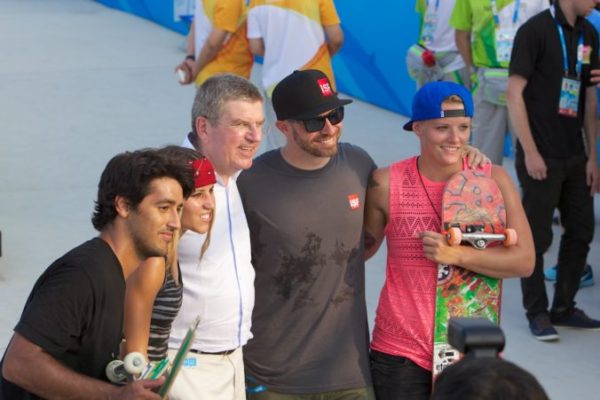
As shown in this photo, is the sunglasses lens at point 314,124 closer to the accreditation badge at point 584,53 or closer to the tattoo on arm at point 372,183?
the tattoo on arm at point 372,183

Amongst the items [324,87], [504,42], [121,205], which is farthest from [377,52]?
[121,205]

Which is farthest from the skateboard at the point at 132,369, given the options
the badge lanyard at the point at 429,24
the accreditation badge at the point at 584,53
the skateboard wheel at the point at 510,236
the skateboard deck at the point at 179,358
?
the badge lanyard at the point at 429,24

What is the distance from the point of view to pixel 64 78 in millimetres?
14297

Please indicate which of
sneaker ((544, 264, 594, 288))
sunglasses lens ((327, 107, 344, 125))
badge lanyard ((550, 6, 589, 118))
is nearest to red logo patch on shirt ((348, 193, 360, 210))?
sunglasses lens ((327, 107, 344, 125))

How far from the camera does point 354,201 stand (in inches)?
171

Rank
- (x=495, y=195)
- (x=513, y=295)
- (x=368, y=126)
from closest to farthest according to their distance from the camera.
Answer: (x=495, y=195) → (x=513, y=295) → (x=368, y=126)

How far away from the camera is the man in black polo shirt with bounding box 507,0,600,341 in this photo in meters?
6.52

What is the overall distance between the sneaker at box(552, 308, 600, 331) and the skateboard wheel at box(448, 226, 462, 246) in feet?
9.48

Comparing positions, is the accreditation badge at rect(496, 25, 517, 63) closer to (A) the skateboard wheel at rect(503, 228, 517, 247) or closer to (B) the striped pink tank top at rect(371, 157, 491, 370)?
(B) the striped pink tank top at rect(371, 157, 491, 370)

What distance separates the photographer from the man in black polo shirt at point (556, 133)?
21.4ft

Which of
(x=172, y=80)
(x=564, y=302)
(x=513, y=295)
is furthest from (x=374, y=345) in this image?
(x=172, y=80)

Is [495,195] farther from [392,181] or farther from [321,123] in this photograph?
[321,123]

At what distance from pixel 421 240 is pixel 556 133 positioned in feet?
8.29

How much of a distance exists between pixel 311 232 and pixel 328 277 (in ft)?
0.55
